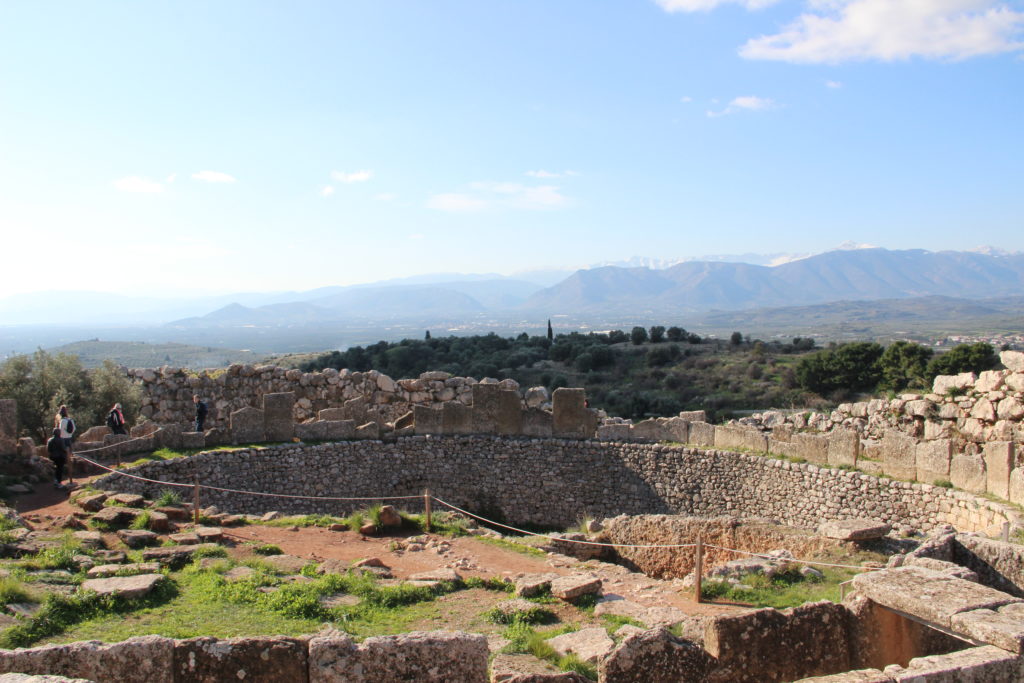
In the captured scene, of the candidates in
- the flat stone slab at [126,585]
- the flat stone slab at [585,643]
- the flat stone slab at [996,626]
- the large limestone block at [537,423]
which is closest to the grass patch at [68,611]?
the flat stone slab at [126,585]

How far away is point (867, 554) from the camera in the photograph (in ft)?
35.2

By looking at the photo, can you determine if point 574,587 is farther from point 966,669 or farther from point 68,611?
point 68,611

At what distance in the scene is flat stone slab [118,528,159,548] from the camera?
34.3 ft

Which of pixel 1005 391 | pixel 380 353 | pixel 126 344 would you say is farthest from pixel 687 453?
pixel 126 344

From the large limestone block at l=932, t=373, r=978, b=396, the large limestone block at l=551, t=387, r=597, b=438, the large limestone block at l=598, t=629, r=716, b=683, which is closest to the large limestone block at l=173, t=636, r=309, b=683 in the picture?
the large limestone block at l=598, t=629, r=716, b=683

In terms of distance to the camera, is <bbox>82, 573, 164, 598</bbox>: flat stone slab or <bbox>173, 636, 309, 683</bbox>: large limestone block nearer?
<bbox>173, 636, 309, 683</bbox>: large limestone block

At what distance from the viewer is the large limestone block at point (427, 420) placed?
18.7m

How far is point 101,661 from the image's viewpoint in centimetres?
515

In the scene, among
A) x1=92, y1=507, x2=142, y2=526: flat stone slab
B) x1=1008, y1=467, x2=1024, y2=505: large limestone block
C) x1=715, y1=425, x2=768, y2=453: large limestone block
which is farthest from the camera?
x1=715, y1=425, x2=768, y2=453: large limestone block

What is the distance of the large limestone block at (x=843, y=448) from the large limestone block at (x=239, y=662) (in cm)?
1268

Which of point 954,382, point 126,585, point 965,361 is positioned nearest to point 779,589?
point 126,585

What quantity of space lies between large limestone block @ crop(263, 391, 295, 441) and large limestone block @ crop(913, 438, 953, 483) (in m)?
13.4

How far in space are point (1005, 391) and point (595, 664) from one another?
452 inches

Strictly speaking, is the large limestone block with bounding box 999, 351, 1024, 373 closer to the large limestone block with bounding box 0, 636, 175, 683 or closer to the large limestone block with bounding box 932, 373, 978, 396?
the large limestone block with bounding box 932, 373, 978, 396
